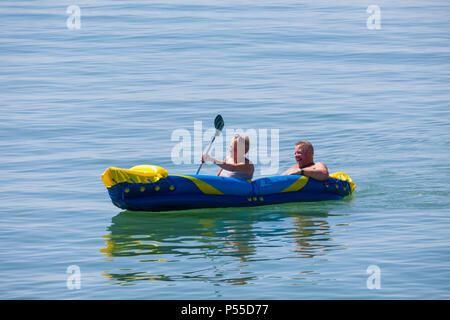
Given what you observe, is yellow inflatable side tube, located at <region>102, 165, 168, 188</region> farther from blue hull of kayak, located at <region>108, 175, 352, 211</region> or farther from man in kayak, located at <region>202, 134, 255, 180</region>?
man in kayak, located at <region>202, 134, 255, 180</region>

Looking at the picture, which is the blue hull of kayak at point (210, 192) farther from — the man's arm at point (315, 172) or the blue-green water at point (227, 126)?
the blue-green water at point (227, 126)

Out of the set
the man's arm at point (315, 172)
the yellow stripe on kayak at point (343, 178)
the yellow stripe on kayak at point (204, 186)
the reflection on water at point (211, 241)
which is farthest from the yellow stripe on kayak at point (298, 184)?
the yellow stripe on kayak at point (204, 186)

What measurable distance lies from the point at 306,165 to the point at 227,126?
5630 millimetres

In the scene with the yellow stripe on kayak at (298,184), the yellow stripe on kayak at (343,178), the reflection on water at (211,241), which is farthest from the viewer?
A: the yellow stripe on kayak at (343,178)

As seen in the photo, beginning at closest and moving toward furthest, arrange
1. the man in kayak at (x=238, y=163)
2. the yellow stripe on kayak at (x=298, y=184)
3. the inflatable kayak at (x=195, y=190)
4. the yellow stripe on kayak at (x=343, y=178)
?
the inflatable kayak at (x=195, y=190)
the man in kayak at (x=238, y=163)
the yellow stripe on kayak at (x=298, y=184)
the yellow stripe on kayak at (x=343, y=178)

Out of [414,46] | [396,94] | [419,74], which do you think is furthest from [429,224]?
[414,46]

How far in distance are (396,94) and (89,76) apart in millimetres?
8481

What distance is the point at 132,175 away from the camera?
1184 centimetres

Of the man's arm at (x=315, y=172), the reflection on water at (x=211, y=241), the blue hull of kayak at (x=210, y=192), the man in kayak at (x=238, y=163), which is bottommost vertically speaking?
the reflection on water at (x=211, y=241)

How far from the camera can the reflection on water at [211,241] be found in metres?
9.45

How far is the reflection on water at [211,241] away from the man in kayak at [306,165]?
1.81 ft

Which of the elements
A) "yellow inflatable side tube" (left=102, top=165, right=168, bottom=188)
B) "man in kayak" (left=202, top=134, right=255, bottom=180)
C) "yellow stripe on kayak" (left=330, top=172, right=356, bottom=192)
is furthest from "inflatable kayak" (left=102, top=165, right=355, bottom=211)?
"yellow stripe on kayak" (left=330, top=172, right=356, bottom=192)

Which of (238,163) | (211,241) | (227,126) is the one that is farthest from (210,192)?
(227,126)
